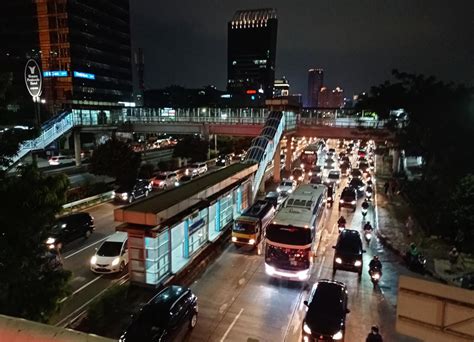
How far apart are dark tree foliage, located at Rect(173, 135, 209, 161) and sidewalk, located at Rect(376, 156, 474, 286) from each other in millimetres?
23362

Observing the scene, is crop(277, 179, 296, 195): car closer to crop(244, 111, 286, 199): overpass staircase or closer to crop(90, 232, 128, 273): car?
crop(244, 111, 286, 199): overpass staircase

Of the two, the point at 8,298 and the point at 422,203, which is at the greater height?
the point at 8,298

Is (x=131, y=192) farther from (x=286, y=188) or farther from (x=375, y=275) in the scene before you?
(x=375, y=275)

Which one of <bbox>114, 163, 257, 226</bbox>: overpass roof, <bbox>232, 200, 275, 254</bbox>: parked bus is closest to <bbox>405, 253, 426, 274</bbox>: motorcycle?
<bbox>232, 200, 275, 254</bbox>: parked bus

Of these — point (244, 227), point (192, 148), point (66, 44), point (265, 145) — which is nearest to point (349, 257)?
point (244, 227)

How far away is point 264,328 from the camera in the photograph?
11625mm

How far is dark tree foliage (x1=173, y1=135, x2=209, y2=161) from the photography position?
45844 millimetres

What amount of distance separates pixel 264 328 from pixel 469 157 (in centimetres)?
1860

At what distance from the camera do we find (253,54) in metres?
165

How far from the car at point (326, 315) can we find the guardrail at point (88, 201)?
19161 millimetres

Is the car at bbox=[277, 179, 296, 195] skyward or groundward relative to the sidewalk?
skyward

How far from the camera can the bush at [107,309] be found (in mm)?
11016

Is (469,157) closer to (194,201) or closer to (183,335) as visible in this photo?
(194,201)

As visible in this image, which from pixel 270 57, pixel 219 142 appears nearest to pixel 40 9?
pixel 219 142
